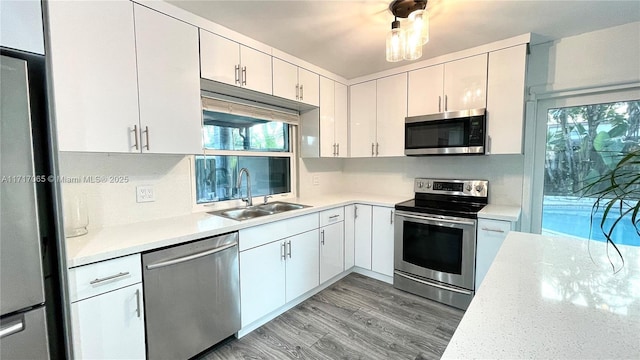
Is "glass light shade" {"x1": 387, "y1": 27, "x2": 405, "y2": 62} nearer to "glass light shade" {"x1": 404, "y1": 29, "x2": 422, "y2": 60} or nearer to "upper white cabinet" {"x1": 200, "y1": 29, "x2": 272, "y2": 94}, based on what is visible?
"glass light shade" {"x1": 404, "y1": 29, "x2": 422, "y2": 60}

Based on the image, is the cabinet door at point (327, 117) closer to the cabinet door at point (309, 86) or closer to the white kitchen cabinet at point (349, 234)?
the cabinet door at point (309, 86)

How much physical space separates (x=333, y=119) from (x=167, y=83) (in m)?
1.78

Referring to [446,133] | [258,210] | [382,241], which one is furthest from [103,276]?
[446,133]

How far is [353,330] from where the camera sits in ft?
6.71

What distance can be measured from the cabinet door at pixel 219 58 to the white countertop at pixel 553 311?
79.3 inches

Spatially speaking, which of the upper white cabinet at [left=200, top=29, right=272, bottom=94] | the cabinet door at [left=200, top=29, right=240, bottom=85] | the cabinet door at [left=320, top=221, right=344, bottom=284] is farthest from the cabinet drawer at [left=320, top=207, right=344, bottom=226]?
the cabinet door at [left=200, top=29, right=240, bottom=85]

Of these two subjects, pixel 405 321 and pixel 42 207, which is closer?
pixel 42 207

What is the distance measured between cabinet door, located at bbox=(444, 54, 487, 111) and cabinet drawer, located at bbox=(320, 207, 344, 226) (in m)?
1.44

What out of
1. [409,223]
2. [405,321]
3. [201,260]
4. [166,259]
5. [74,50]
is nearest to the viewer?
[74,50]

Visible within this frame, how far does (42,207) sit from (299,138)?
7.41ft

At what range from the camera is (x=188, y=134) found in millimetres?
1811

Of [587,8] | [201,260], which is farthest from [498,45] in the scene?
[201,260]

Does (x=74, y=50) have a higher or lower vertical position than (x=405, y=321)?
higher

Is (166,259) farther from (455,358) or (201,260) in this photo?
(455,358)
